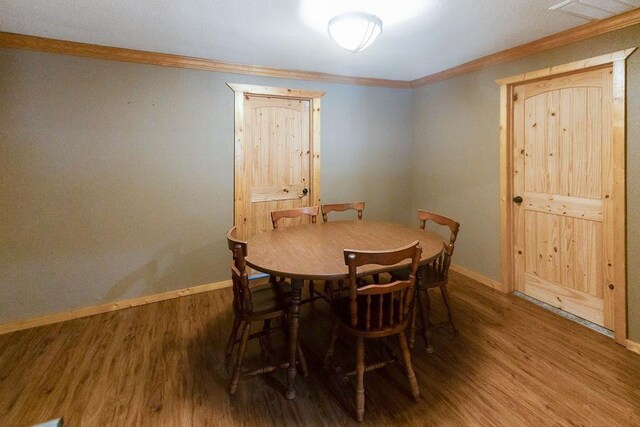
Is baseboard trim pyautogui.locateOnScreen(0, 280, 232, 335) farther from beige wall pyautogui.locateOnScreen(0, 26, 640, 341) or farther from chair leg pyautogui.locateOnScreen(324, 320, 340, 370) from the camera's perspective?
chair leg pyautogui.locateOnScreen(324, 320, 340, 370)

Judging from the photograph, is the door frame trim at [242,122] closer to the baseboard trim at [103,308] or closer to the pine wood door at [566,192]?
the baseboard trim at [103,308]

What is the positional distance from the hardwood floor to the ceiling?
227 cm

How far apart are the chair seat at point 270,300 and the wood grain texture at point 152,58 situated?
2258 millimetres

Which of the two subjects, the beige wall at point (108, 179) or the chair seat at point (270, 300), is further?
the beige wall at point (108, 179)

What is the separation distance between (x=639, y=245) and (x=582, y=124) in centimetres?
98

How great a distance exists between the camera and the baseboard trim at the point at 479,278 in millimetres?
3225

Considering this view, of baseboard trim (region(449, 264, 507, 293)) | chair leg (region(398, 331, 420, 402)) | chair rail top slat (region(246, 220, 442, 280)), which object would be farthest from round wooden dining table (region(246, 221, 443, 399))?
baseboard trim (region(449, 264, 507, 293))

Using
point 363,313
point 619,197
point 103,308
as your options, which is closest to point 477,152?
point 619,197

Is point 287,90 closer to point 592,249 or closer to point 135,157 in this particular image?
point 135,157

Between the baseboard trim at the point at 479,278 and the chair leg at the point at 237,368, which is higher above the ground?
the baseboard trim at the point at 479,278

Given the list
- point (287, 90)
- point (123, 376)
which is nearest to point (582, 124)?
point (287, 90)

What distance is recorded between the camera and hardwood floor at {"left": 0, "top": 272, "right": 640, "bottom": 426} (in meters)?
1.68

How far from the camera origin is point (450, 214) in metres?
3.79

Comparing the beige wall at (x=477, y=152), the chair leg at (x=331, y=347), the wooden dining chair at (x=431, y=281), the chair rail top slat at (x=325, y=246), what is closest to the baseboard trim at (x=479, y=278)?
the beige wall at (x=477, y=152)
